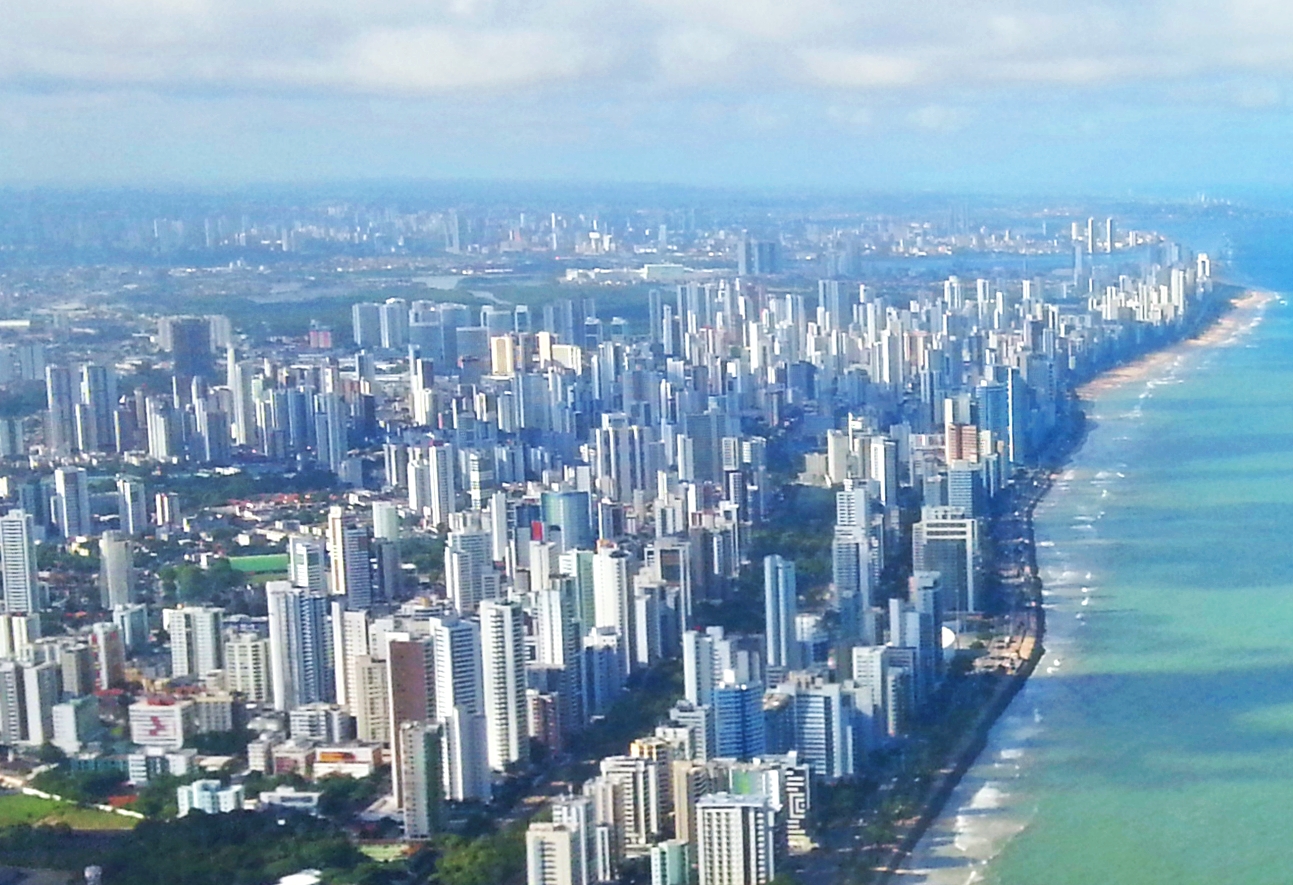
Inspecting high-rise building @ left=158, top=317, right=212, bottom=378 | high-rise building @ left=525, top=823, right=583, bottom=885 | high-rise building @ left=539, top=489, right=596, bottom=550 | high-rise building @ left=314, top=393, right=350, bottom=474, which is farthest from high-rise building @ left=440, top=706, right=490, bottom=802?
high-rise building @ left=314, top=393, right=350, bottom=474

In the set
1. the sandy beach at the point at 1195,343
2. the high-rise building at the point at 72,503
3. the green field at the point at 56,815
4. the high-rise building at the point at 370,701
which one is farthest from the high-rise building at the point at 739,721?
the sandy beach at the point at 1195,343

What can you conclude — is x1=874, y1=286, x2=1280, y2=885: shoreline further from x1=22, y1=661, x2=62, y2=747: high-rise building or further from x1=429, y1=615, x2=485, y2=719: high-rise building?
x1=22, y1=661, x2=62, y2=747: high-rise building

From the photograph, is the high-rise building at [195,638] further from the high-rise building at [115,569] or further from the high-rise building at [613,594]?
the high-rise building at [613,594]

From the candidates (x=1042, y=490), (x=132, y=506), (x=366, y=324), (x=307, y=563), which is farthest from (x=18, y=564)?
(x=1042, y=490)

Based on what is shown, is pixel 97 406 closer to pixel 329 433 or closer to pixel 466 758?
pixel 329 433

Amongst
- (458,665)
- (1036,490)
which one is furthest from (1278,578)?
(458,665)

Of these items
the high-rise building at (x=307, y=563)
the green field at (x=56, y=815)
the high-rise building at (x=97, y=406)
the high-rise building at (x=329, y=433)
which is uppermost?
the high-rise building at (x=97, y=406)

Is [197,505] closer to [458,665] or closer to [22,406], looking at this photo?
[22,406]
